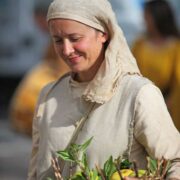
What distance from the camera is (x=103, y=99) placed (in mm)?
3303

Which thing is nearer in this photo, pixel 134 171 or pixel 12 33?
pixel 134 171

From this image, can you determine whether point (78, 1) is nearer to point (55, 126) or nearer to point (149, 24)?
point (55, 126)

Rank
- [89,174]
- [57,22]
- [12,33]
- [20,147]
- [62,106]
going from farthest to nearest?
[12,33]
[20,147]
[62,106]
[57,22]
[89,174]

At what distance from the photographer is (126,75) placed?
3.34 m

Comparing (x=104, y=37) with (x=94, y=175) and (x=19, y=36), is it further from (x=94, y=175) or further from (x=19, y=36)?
(x=19, y=36)

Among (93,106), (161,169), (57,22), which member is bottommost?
(161,169)

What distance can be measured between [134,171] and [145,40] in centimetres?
382

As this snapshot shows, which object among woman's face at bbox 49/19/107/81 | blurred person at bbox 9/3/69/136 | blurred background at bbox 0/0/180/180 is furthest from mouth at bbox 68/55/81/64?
blurred background at bbox 0/0/180/180

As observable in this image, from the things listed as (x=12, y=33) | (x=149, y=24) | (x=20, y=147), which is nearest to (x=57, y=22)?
(x=149, y=24)

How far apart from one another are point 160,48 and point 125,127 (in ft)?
11.3

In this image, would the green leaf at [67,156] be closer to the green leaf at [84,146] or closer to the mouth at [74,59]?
the green leaf at [84,146]

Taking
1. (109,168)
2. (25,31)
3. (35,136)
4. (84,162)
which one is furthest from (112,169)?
(25,31)

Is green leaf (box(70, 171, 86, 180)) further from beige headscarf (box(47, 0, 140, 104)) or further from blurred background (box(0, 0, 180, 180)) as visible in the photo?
blurred background (box(0, 0, 180, 180))

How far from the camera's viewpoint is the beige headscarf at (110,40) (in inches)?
129
